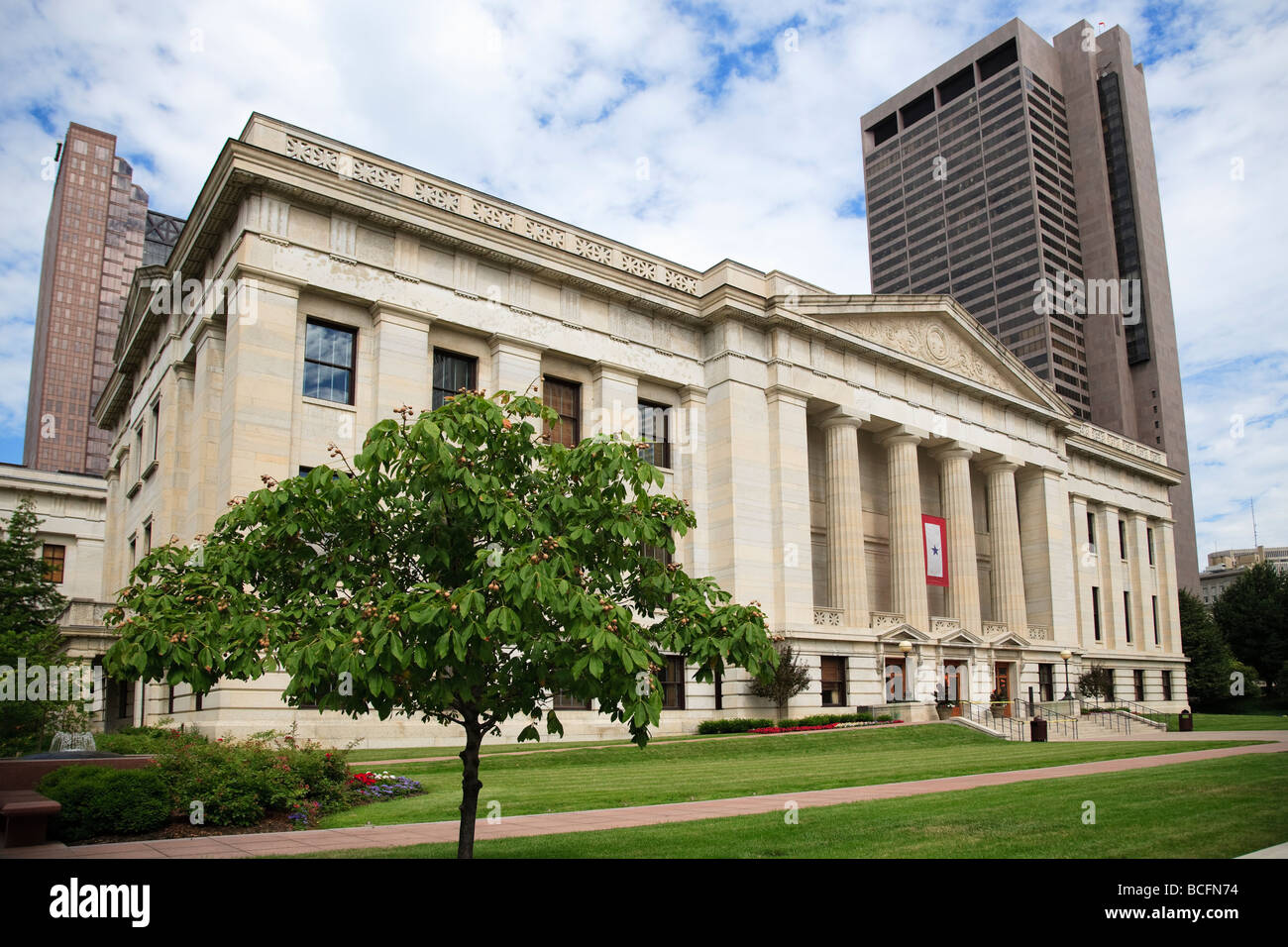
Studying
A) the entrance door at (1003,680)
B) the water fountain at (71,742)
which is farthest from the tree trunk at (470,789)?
the entrance door at (1003,680)

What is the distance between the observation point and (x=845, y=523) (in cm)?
4634

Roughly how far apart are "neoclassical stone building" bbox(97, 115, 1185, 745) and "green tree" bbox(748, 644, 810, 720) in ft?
2.68

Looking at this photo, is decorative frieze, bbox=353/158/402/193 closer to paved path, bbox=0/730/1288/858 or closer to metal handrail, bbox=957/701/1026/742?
paved path, bbox=0/730/1288/858

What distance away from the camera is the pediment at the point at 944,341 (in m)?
48.3

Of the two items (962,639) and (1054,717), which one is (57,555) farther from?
(1054,717)

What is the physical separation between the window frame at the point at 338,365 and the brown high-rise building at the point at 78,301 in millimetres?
102960

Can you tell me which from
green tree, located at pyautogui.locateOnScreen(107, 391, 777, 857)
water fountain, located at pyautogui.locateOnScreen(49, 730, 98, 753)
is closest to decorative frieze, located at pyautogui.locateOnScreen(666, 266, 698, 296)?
water fountain, located at pyautogui.locateOnScreen(49, 730, 98, 753)

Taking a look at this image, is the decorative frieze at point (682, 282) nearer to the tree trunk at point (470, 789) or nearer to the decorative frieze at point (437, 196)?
the decorative frieze at point (437, 196)

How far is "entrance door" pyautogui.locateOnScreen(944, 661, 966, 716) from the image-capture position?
49.6 metres

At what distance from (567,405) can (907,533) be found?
64.2ft

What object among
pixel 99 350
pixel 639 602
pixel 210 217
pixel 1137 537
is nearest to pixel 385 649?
pixel 639 602

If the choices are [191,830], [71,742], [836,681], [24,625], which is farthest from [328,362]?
[836,681]

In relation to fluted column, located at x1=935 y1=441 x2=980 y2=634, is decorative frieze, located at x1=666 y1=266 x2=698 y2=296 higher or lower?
higher
